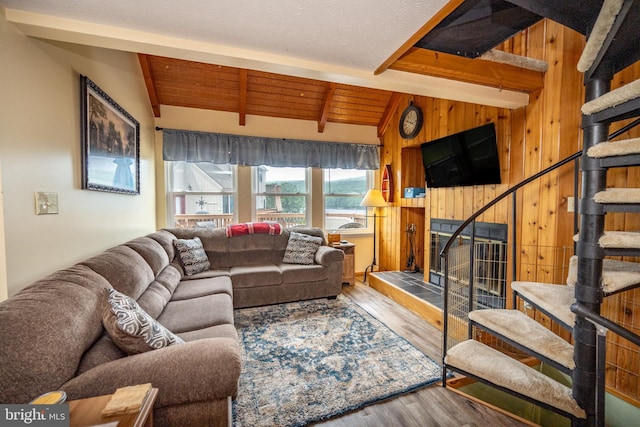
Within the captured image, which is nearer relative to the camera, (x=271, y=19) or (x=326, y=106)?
(x=271, y=19)

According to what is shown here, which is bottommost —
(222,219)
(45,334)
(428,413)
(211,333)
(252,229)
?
(428,413)

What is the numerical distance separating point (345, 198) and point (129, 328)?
3901 mm

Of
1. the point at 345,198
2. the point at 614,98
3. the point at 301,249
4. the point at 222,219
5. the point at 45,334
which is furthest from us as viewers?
the point at 345,198

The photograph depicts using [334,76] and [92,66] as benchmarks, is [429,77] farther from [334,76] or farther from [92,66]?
[92,66]

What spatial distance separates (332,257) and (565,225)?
7.51ft

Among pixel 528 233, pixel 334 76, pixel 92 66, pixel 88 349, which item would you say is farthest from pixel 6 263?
pixel 528 233

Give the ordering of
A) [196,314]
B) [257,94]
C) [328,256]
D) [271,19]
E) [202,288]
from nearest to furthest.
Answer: [271,19], [196,314], [202,288], [328,256], [257,94]

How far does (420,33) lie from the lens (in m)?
1.55

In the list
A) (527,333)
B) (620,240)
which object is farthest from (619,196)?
(527,333)

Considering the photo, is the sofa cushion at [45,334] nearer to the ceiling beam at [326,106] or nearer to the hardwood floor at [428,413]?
the hardwood floor at [428,413]

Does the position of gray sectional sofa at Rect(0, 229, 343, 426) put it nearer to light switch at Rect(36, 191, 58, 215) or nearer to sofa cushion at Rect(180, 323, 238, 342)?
sofa cushion at Rect(180, 323, 238, 342)

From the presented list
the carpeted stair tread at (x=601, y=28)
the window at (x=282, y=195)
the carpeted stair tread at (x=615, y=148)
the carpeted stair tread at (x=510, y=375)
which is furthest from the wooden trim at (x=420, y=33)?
the window at (x=282, y=195)

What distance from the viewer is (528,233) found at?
2.40 m

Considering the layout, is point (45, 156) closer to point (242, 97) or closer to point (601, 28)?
point (242, 97)
